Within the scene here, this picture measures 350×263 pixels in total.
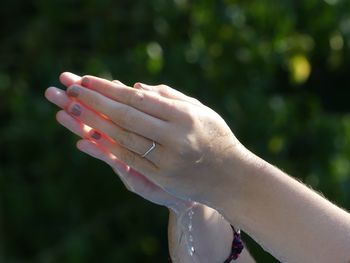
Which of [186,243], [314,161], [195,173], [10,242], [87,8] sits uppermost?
[195,173]

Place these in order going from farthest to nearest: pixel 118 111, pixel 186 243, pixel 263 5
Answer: pixel 263 5
pixel 186 243
pixel 118 111

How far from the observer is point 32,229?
3.62 meters

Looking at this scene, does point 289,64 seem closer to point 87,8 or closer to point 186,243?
point 87,8

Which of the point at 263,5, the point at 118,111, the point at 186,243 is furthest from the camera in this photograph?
the point at 263,5

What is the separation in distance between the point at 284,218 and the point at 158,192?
0.24m

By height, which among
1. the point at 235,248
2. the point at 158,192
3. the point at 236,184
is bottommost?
the point at 235,248

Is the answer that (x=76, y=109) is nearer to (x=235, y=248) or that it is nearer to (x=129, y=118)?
(x=129, y=118)

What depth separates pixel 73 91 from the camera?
1.52m

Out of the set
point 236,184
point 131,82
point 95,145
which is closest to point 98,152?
point 95,145

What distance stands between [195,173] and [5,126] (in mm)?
2591

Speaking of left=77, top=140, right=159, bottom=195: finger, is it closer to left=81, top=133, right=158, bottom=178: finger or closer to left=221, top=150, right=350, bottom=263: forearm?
left=81, top=133, right=158, bottom=178: finger

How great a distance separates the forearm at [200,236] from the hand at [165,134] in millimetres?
205

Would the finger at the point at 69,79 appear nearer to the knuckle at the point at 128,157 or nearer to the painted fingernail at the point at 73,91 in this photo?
the painted fingernail at the point at 73,91

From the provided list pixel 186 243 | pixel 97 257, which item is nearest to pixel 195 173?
pixel 186 243
